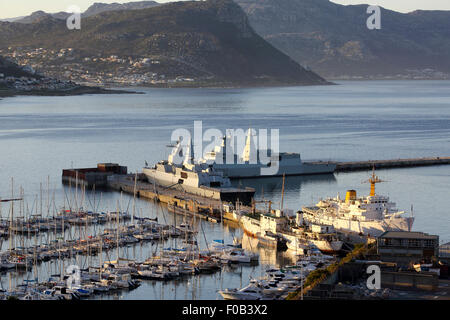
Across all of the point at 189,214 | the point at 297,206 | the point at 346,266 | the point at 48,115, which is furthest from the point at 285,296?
the point at 48,115

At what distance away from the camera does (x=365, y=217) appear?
35.6 meters

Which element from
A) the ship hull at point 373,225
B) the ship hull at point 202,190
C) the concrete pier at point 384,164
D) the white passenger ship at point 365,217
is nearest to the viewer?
the ship hull at point 373,225

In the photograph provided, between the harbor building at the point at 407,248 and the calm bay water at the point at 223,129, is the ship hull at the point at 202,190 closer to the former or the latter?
the calm bay water at the point at 223,129

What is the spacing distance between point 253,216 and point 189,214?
4759 millimetres

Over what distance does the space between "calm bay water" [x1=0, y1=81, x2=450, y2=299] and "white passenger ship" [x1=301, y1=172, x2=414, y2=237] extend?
270cm

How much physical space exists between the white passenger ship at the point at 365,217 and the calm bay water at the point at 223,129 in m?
2.70

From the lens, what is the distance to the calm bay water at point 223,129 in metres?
38.9

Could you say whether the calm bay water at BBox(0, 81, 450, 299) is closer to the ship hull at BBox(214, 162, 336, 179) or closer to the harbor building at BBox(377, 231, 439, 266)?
the ship hull at BBox(214, 162, 336, 179)

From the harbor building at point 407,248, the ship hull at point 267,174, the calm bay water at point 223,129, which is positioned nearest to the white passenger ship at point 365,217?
the calm bay water at point 223,129

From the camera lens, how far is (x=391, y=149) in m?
81.2

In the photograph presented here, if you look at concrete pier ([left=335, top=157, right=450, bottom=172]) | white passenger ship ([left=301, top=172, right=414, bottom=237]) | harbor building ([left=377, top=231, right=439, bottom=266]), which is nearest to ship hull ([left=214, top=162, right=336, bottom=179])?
concrete pier ([left=335, top=157, right=450, bottom=172])

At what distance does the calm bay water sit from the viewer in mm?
38912
